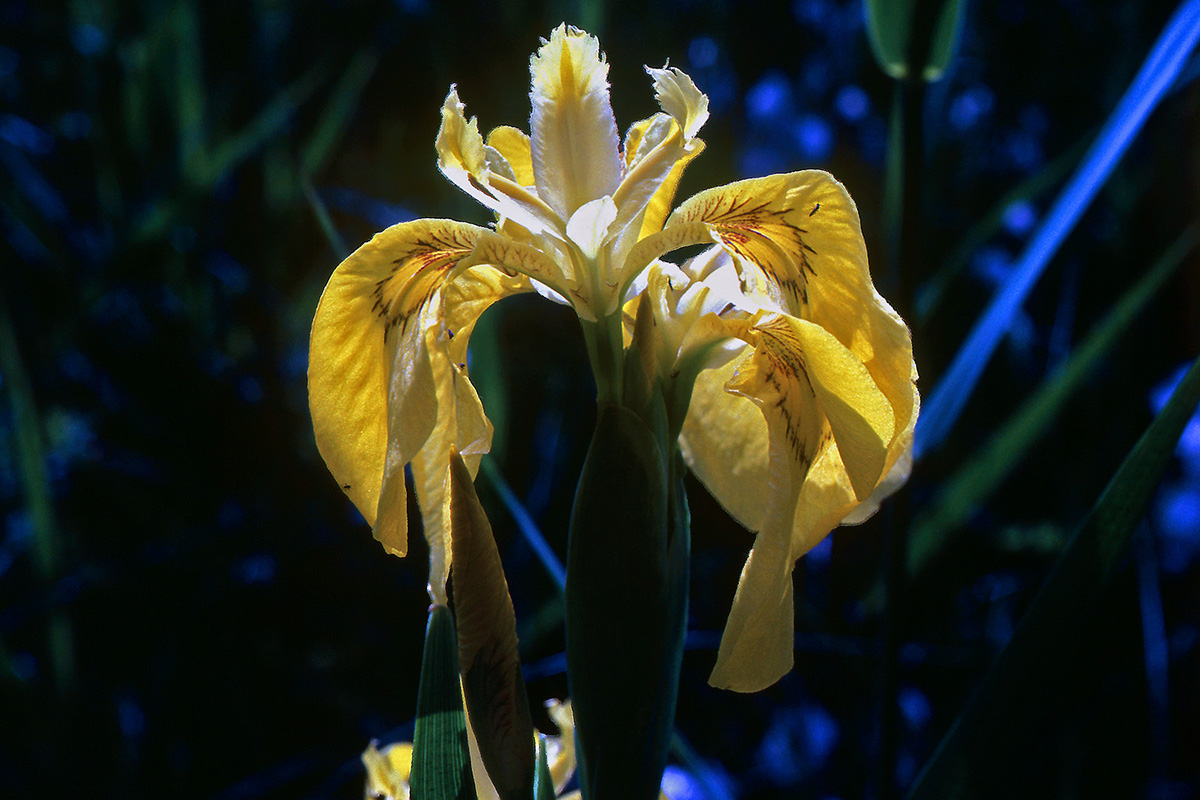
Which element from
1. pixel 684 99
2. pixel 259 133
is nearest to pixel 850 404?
pixel 684 99

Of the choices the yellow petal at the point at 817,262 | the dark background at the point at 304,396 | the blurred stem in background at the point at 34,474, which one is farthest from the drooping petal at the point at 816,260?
the blurred stem in background at the point at 34,474

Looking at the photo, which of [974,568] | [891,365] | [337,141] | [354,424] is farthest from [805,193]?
[337,141]

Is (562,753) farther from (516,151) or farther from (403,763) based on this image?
(516,151)

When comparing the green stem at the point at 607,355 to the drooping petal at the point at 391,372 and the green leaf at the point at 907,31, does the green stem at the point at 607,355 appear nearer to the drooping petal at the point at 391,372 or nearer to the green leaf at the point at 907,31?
the drooping petal at the point at 391,372

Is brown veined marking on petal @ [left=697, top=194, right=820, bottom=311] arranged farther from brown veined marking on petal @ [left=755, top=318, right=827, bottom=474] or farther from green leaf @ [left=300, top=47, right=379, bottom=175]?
green leaf @ [left=300, top=47, right=379, bottom=175]

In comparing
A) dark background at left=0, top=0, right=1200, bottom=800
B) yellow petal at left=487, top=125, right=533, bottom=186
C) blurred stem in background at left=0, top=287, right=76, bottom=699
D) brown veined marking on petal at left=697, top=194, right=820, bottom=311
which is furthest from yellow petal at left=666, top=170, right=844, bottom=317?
blurred stem in background at left=0, top=287, right=76, bottom=699

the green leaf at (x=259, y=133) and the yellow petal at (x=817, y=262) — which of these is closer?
the yellow petal at (x=817, y=262)
